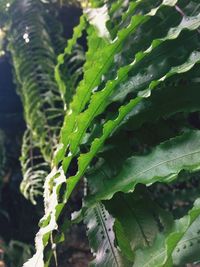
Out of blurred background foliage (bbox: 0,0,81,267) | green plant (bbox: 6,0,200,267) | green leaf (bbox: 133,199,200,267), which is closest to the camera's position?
green leaf (bbox: 133,199,200,267)

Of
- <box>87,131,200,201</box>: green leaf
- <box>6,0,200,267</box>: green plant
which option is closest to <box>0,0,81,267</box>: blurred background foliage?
<box>6,0,200,267</box>: green plant

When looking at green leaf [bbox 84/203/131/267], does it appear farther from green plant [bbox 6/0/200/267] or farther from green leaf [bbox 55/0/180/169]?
green leaf [bbox 55/0/180/169]

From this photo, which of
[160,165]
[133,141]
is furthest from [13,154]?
[160,165]

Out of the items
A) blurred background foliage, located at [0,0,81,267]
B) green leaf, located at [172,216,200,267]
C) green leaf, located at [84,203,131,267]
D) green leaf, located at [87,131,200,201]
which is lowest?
green leaf, located at [172,216,200,267]

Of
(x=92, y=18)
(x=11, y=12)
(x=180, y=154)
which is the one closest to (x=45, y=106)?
(x=11, y=12)

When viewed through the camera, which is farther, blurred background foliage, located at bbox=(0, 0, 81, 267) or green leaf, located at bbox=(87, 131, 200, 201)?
blurred background foliage, located at bbox=(0, 0, 81, 267)

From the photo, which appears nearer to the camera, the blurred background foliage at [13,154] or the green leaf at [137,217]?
the green leaf at [137,217]

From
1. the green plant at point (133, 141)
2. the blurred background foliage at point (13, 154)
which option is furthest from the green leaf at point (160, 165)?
the blurred background foliage at point (13, 154)

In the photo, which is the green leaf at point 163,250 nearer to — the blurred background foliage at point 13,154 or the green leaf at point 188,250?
the green leaf at point 188,250
